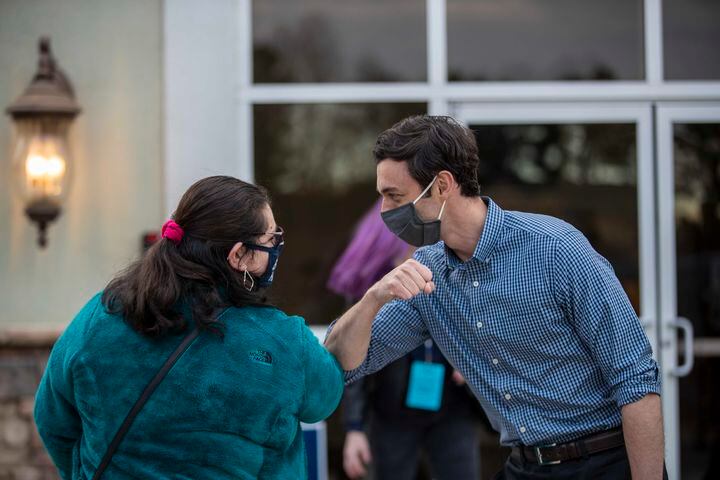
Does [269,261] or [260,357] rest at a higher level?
[269,261]

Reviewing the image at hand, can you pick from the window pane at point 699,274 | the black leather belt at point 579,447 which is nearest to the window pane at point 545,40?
the window pane at point 699,274

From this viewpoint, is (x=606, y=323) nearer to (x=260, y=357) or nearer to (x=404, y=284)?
(x=404, y=284)

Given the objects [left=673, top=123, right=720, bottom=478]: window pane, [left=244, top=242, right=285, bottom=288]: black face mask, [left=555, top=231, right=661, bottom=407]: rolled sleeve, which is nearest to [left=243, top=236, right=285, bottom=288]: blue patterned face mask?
[left=244, top=242, right=285, bottom=288]: black face mask

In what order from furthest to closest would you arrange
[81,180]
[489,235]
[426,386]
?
[81,180] < [426,386] < [489,235]

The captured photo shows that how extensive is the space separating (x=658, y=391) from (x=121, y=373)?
1.36 m

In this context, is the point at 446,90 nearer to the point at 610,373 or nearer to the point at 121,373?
the point at 610,373

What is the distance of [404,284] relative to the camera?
7.80 ft

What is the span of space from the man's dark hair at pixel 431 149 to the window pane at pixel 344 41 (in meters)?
2.43

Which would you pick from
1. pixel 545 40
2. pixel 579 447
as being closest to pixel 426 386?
pixel 579 447

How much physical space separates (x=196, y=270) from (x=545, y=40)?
346cm

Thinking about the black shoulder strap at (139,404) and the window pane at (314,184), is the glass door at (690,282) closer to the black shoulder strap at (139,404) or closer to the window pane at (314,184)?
the window pane at (314,184)

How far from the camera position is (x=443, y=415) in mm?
3998

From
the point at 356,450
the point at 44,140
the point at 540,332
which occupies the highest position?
the point at 44,140

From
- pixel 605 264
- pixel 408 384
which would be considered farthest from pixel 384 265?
pixel 605 264
